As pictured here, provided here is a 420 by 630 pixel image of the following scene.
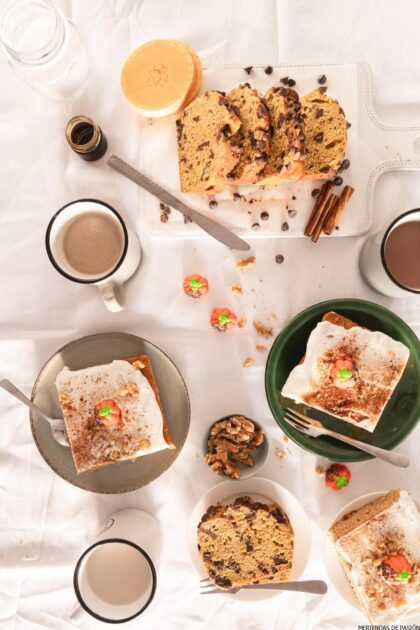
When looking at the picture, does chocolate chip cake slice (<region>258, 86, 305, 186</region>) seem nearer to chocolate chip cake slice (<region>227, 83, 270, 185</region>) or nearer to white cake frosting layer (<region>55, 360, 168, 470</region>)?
chocolate chip cake slice (<region>227, 83, 270, 185</region>)

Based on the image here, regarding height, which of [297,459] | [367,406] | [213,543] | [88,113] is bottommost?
[213,543]

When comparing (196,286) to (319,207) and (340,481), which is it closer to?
(319,207)

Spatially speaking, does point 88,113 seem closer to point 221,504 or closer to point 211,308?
point 211,308

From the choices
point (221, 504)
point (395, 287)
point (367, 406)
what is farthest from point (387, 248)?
point (221, 504)

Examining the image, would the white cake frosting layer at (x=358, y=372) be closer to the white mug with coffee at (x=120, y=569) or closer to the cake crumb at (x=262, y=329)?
the cake crumb at (x=262, y=329)

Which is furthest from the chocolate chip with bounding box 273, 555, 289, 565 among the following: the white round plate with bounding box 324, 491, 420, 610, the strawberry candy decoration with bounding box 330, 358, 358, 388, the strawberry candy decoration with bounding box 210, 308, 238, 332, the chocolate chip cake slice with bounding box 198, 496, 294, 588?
the strawberry candy decoration with bounding box 210, 308, 238, 332
